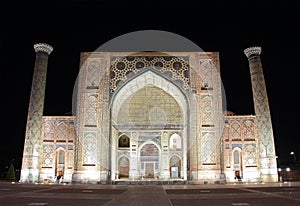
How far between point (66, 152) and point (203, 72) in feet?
27.7

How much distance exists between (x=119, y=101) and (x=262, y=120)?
786 cm

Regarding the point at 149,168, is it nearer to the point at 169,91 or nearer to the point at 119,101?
the point at 119,101

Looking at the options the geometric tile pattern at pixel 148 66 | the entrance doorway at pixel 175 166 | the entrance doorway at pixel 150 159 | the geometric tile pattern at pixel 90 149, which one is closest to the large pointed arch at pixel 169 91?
the geometric tile pattern at pixel 148 66

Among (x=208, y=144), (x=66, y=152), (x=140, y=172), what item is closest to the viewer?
(x=208, y=144)

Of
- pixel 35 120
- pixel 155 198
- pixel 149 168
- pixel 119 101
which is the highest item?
pixel 119 101

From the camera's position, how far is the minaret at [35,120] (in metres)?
14.8

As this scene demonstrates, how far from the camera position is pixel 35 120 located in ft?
50.4

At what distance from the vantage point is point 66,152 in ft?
51.8

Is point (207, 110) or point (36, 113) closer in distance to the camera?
point (207, 110)

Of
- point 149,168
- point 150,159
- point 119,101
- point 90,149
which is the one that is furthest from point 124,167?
point 90,149

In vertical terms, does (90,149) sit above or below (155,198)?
above

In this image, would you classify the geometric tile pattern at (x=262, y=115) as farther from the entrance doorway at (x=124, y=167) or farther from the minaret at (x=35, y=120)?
the minaret at (x=35, y=120)

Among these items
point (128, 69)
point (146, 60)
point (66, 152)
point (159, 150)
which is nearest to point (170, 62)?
point (146, 60)

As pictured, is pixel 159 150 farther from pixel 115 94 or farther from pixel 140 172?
pixel 115 94
